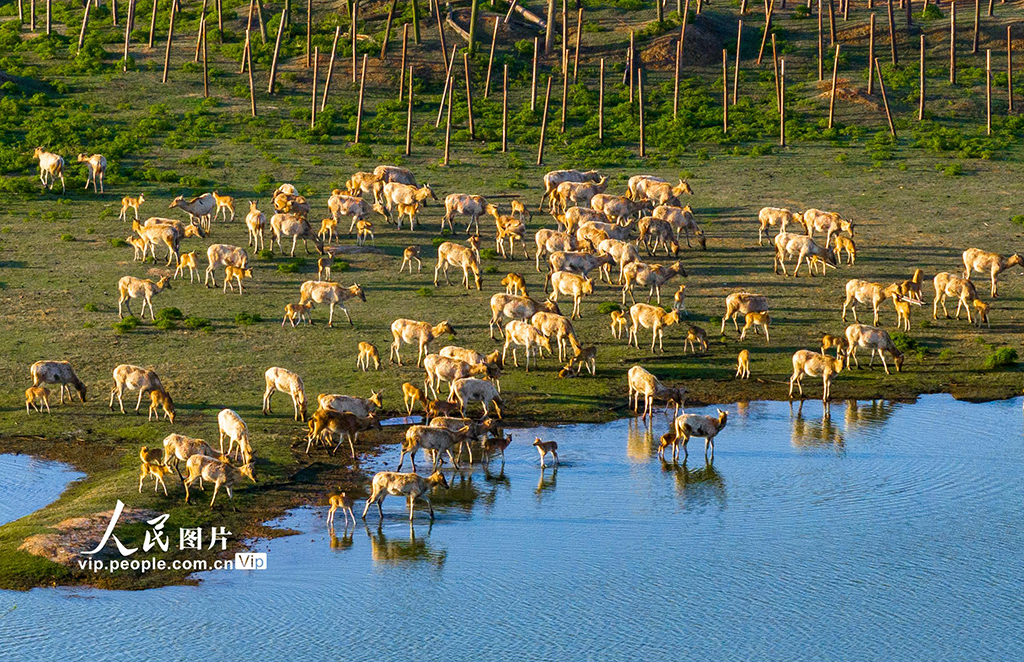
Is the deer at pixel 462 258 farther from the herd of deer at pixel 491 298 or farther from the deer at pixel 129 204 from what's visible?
the deer at pixel 129 204

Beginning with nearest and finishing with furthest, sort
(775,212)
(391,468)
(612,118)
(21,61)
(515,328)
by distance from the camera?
(391,468)
(515,328)
(775,212)
(612,118)
(21,61)

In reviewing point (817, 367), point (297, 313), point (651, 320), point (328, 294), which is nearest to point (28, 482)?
point (297, 313)

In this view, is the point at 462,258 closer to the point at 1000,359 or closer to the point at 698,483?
the point at 698,483

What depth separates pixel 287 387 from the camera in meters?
34.9

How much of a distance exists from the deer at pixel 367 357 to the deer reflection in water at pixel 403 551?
10497mm

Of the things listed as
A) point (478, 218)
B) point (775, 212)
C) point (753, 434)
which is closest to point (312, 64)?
point (478, 218)

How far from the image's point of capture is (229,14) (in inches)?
3472

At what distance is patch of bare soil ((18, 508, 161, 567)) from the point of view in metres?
26.3

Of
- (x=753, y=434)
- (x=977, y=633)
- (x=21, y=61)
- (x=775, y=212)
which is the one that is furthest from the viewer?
(x=21, y=61)

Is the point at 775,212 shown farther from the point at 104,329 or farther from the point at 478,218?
the point at 104,329

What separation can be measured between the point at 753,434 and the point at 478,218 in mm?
21682

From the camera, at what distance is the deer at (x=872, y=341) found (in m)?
39.2

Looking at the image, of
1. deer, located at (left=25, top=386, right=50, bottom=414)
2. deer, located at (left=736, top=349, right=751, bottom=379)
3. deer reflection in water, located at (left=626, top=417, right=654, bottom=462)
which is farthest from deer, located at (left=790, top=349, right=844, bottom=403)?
deer, located at (left=25, top=386, right=50, bottom=414)

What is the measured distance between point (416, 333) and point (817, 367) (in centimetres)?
1047
